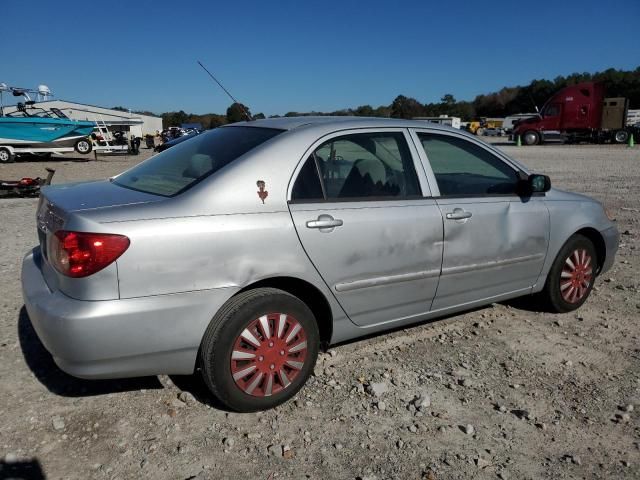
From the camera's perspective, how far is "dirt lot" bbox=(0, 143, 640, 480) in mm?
2520

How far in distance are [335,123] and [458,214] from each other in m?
1.00

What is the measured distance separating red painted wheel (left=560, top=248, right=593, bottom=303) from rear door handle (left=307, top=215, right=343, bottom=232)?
2314 millimetres

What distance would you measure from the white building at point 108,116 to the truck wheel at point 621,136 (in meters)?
30.0

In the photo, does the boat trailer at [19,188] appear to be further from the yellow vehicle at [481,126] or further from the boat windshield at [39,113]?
the yellow vehicle at [481,126]

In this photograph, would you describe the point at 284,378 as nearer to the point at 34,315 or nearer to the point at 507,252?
the point at 34,315

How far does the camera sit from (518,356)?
12.2 ft

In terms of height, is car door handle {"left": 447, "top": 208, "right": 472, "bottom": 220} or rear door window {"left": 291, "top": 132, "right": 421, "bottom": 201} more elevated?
rear door window {"left": 291, "top": 132, "right": 421, "bottom": 201}

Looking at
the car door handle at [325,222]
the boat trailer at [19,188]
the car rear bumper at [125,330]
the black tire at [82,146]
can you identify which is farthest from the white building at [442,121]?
the black tire at [82,146]

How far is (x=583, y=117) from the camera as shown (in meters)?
34.1

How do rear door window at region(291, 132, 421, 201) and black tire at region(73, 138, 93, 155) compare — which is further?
black tire at region(73, 138, 93, 155)

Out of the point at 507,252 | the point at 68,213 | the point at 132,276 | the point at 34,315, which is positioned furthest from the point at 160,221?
the point at 507,252

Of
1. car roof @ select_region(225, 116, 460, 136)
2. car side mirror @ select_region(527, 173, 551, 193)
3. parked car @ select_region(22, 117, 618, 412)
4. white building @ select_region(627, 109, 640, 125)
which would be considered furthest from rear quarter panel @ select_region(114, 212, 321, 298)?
white building @ select_region(627, 109, 640, 125)

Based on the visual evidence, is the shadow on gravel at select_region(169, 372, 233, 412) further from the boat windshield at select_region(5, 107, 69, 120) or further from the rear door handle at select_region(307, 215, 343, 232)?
the boat windshield at select_region(5, 107, 69, 120)

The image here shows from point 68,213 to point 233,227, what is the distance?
0.79 metres
